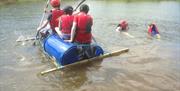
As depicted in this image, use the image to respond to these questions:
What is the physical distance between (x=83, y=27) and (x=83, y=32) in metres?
0.19

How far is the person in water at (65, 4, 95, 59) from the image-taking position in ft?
32.2

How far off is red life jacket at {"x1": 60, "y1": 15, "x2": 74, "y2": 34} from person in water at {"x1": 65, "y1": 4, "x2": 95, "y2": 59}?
1.63 ft

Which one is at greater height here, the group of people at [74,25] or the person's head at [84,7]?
the person's head at [84,7]

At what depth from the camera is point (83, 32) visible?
1002 cm

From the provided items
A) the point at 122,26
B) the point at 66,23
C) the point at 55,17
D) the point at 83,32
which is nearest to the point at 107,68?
the point at 83,32

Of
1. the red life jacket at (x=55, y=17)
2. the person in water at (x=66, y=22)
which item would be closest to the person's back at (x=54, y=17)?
the red life jacket at (x=55, y=17)

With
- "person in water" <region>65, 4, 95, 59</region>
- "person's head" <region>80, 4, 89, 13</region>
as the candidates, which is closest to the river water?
"person in water" <region>65, 4, 95, 59</region>

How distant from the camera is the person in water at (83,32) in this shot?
9.81m

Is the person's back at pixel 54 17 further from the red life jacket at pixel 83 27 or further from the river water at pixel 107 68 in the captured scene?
the red life jacket at pixel 83 27

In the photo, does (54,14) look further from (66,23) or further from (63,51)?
(63,51)

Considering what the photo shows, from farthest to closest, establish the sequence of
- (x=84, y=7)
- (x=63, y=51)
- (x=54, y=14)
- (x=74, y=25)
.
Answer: (x=54, y=14) → (x=74, y=25) → (x=84, y=7) → (x=63, y=51)

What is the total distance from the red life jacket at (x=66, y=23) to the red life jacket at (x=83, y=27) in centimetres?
51

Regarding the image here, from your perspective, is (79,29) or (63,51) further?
(79,29)

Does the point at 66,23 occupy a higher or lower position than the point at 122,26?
higher
